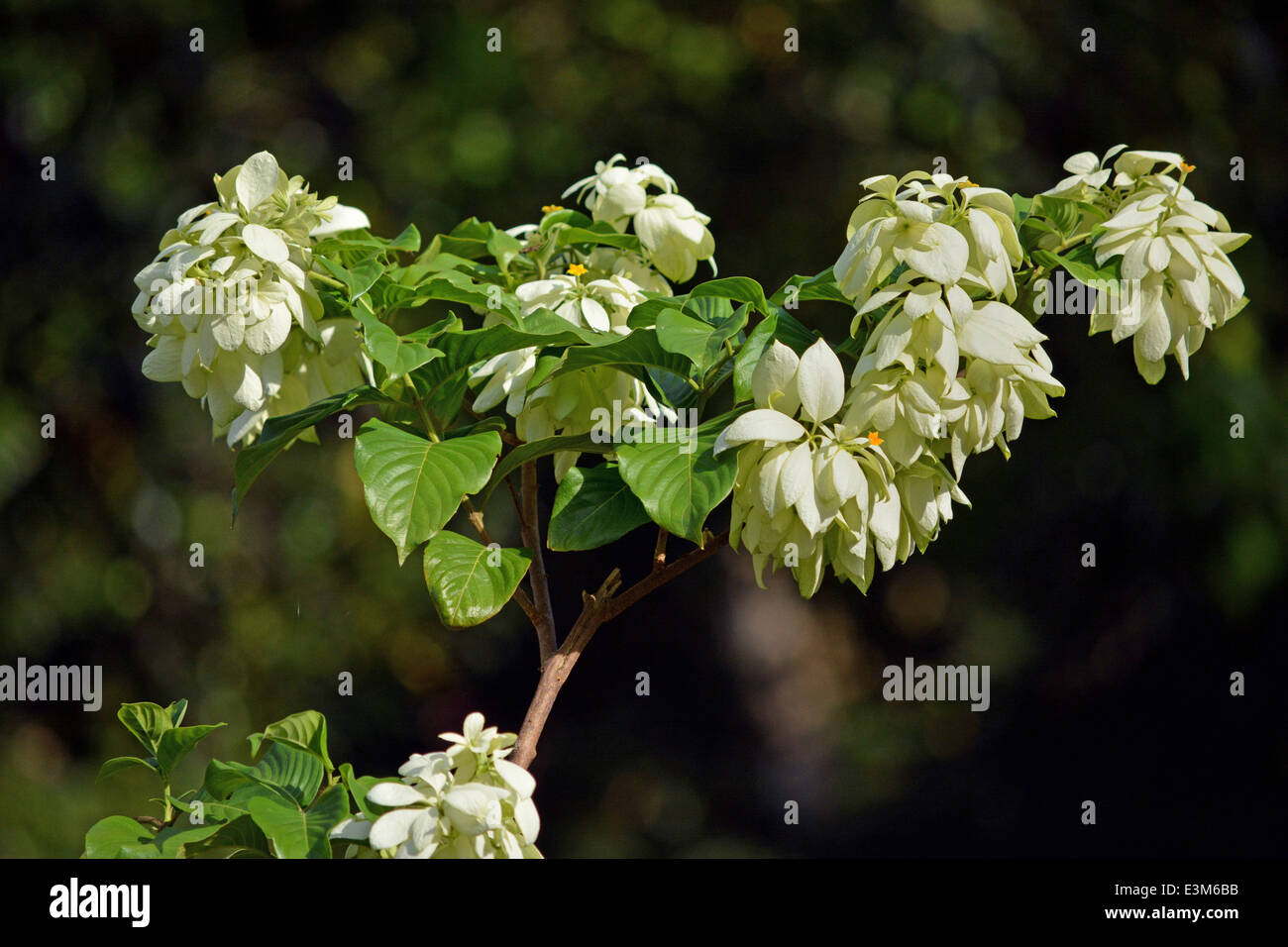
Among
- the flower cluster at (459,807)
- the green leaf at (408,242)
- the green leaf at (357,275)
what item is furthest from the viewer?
the green leaf at (408,242)

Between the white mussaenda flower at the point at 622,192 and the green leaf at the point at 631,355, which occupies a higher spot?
the white mussaenda flower at the point at 622,192

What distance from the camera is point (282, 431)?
2.17 ft

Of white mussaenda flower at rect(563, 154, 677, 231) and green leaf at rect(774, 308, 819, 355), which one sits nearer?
green leaf at rect(774, 308, 819, 355)

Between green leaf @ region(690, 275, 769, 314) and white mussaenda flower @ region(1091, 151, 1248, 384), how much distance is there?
0.60 feet

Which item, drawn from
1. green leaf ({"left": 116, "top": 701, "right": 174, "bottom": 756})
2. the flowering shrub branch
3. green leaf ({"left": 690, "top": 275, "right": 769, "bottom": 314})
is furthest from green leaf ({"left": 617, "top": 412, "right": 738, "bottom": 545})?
green leaf ({"left": 116, "top": 701, "right": 174, "bottom": 756})

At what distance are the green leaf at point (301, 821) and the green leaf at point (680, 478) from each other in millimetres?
219

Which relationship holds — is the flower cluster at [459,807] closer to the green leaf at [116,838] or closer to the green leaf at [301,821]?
the green leaf at [301,821]

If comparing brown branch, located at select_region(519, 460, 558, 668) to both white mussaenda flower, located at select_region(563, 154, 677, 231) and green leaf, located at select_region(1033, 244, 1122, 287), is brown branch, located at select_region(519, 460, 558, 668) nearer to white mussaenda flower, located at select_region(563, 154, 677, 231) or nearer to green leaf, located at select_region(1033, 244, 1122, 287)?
white mussaenda flower, located at select_region(563, 154, 677, 231)

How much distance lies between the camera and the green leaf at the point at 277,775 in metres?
0.65

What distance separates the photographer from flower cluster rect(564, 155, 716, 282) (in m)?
0.86

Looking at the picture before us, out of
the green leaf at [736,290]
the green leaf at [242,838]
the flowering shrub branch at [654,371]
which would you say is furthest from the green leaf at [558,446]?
→ the green leaf at [242,838]

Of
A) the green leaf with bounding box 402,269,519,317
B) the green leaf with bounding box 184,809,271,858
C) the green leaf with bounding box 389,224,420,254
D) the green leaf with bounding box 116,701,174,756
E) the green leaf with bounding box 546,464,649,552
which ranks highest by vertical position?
the green leaf with bounding box 389,224,420,254

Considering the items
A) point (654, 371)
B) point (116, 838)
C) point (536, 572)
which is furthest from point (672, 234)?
point (116, 838)

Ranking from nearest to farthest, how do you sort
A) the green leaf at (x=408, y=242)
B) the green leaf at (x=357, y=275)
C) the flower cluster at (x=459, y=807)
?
the flower cluster at (x=459, y=807) → the green leaf at (x=357, y=275) → the green leaf at (x=408, y=242)
